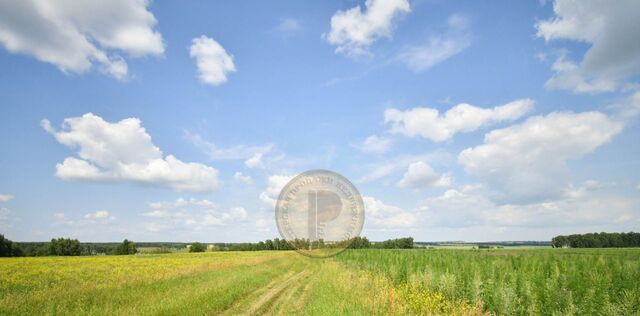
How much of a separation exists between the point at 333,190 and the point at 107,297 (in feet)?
51.3

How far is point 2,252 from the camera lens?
Answer: 81875 millimetres

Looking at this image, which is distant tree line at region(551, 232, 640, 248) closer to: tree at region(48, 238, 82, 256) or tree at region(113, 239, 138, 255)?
tree at region(113, 239, 138, 255)

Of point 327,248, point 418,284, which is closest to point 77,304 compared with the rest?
point 418,284

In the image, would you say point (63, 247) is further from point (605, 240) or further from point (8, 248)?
point (605, 240)

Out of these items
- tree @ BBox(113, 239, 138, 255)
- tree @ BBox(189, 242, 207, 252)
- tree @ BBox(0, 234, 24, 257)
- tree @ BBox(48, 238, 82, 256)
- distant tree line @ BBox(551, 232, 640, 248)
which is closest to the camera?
tree @ BBox(0, 234, 24, 257)

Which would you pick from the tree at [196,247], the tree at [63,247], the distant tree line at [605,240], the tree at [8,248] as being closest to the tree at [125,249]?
the tree at [63,247]

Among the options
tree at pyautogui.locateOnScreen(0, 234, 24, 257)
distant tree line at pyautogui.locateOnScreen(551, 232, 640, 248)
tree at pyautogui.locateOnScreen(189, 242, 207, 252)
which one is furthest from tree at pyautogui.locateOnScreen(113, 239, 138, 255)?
distant tree line at pyautogui.locateOnScreen(551, 232, 640, 248)

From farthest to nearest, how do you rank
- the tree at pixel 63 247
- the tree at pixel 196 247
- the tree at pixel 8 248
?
the tree at pixel 196 247
the tree at pixel 63 247
the tree at pixel 8 248

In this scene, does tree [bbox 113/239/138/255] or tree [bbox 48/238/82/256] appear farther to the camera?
tree [bbox 113/239/138/255]

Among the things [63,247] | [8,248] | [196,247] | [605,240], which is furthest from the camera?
[605,240]

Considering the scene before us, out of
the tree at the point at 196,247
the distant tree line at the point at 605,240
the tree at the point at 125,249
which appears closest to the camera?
the tree at the point at 125,249

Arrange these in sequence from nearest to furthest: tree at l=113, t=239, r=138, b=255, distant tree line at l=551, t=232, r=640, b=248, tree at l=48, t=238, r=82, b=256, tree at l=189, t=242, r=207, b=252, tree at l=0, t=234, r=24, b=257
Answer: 1. tree at l=0, t=234, r=24, b=257
2. tree at l=48, t=238, r=82, b=256
3. tree at l=113, t=239, r=138, b=255
4. tree at l=189, t=242, r=207, b=252
5. distant tree line at l=551, t=232, r=640, b=248

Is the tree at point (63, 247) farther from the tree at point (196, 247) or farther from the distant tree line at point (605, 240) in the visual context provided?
the distant tree line at point (605, 240)

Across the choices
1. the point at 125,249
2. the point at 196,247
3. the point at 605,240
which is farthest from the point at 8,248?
the point at 605,240
